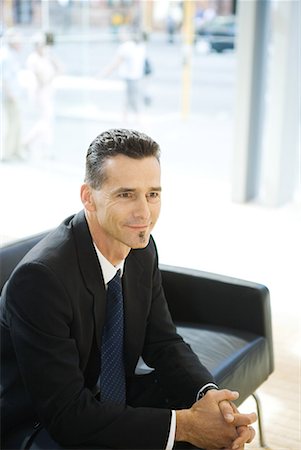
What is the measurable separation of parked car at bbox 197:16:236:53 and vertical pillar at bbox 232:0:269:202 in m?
1.05

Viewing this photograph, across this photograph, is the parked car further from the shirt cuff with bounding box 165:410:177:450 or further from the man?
the shirt cuff with bounding box 165:410:177:450

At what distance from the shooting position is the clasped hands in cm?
187

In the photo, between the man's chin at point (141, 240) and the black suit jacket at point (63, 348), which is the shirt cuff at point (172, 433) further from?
the man's chin at point (141, 240)

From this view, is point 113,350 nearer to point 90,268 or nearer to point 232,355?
point 90,268

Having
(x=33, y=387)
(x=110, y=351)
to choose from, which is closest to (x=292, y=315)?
(x=110, y=351)

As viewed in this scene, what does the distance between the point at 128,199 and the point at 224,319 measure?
3.85 ft

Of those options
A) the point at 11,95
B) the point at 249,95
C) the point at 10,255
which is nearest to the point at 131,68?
the point at 11,95

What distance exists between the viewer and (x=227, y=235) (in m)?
5.46

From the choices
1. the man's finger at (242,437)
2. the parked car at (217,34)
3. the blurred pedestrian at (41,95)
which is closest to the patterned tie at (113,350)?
the man's finger at (242,437)

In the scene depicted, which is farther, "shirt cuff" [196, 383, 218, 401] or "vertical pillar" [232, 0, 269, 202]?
"vertical pillar" [232, 0, 269, 202]

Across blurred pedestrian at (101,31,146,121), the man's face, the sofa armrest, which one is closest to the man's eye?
the man's face

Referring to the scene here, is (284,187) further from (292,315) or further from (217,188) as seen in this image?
(292,315)

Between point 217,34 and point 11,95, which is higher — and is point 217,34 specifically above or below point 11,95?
above

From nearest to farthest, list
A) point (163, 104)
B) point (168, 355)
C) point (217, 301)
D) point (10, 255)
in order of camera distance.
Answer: point (168, 355)
point (10, 255)
point (217, 301)
point (163, 104)
